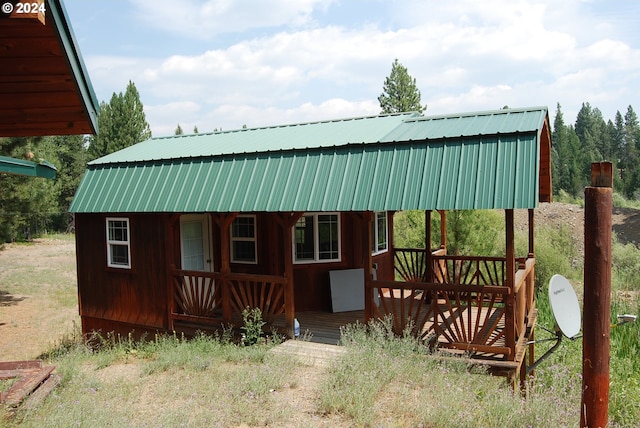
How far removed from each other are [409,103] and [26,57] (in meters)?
30.2

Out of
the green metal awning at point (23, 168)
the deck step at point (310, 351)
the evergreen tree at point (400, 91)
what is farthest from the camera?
the evergreen tree at point (400, 91)

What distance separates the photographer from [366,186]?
7.45 m

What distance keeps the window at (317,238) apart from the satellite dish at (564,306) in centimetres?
462

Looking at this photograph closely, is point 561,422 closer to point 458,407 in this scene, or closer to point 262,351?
point 458,407

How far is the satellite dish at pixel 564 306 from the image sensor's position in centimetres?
675

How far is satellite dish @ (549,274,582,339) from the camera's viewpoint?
6754 mm

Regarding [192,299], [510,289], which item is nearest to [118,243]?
Result: [192,299]

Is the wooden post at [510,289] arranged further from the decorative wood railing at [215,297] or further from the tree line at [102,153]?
the tree line at [102,153]

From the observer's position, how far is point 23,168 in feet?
15.6

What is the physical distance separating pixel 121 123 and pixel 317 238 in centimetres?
2983

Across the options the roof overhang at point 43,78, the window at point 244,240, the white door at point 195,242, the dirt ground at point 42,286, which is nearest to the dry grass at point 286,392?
the white door at point 195,242

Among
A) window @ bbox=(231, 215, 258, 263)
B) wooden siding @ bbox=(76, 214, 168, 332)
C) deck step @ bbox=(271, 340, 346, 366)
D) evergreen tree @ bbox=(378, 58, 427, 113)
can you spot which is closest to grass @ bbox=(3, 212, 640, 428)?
deck step @ bbox=(271, 340, 346, 366)

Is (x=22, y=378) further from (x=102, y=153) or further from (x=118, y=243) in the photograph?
(x=102, y=153)

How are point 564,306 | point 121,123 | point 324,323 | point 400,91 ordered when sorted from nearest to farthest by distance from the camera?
point 564,306, point 324,323, point 400,91, point 121,123
